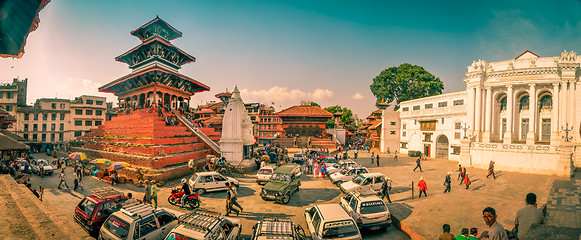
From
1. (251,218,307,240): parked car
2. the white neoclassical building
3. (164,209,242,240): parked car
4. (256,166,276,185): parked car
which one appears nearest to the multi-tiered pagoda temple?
(256,166,276,185): parked car

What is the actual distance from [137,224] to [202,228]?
2.34 meters

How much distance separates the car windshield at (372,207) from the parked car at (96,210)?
9.76 m

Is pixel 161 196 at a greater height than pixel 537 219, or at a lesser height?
lesser

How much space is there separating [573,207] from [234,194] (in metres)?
17.2

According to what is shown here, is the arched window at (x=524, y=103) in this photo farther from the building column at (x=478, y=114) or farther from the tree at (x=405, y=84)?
the tree at (x=405, y=84)

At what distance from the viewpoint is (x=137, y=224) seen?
7043 millimetres

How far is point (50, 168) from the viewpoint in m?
20.8

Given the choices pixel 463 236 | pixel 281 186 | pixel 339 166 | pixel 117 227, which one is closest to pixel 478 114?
pixel 339 166

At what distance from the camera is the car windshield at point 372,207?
958 centimetres

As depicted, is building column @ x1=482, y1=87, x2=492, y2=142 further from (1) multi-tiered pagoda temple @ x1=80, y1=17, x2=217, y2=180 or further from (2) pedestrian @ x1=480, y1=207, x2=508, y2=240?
(1) multi-tiered pagoda temple @ x1=80, y1=17, x2=217, y2=180

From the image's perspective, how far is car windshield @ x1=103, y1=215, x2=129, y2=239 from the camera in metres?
6.86

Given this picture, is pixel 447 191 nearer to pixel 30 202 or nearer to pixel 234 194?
pixel 234 194

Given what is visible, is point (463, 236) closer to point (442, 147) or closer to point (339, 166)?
point (339, 166)

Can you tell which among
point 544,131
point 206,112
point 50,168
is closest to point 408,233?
point 50,168
